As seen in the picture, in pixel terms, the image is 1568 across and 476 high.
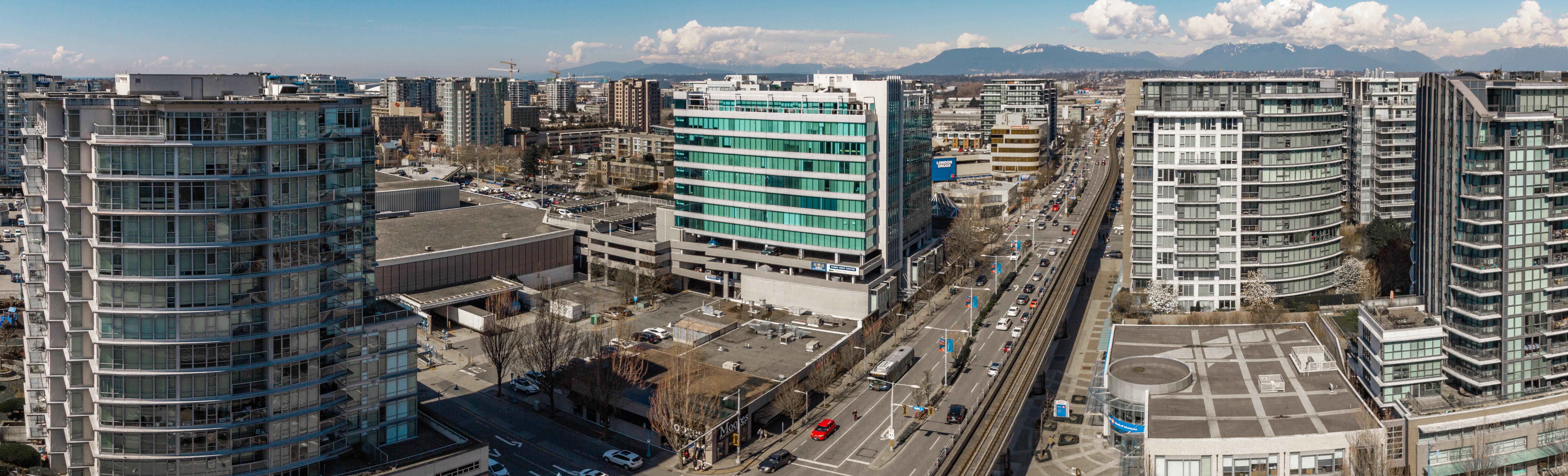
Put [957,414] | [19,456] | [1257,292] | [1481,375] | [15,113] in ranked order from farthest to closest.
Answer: [15,113] → [1257,292] → [957,414] → [1481,375] → [19,456]

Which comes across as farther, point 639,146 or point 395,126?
point 395,126

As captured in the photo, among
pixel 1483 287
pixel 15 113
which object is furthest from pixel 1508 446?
pixel 15 113

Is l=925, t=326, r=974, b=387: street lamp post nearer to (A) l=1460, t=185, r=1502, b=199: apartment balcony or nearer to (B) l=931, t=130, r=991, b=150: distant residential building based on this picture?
(A) l=1460, t=185, r=1502, b=199: apartment balcony

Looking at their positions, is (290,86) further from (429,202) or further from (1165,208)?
(429,202)

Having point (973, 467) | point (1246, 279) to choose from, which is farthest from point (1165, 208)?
point (973, 467)

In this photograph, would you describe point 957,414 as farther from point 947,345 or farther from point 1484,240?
point 1484,240

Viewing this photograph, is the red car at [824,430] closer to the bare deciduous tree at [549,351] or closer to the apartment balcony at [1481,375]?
the bare deciduous tree at [549,351]

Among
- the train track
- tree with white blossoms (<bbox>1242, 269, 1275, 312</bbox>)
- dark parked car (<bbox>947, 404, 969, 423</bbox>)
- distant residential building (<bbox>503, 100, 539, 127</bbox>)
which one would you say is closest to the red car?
dark parked car (<bbox>947, 404, 969, 423</bbox>)
